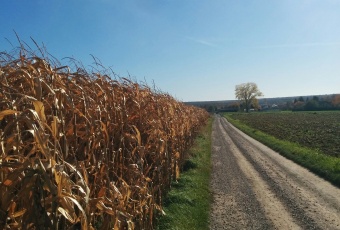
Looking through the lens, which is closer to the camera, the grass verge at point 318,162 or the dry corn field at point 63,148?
the dry corn field at point 63,148

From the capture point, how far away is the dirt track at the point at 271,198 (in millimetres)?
9375

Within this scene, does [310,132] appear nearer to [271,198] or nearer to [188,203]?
[271,198]

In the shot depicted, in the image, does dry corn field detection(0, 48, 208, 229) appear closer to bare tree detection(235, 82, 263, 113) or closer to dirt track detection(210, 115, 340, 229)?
dirt track detection(210, 115, 340, 229)

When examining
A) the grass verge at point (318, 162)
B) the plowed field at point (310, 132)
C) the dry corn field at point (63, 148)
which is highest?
the dry corn field at point (63, 148)

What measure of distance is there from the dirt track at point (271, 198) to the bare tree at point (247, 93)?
13532cm

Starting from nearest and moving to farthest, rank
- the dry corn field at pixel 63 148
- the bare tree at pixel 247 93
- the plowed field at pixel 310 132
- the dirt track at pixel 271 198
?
the dry corn field at pixel 63 148, the dirt track at pixel 271 198, the plowed field at pixel 310 132, the bare tree at pixel 247 93

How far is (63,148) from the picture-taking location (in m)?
4.05

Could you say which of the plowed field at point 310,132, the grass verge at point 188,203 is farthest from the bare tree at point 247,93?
the grass verge at point 188,203

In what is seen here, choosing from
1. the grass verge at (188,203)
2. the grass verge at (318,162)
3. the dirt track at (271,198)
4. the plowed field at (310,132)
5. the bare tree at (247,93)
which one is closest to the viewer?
the grass verge at (188,203)

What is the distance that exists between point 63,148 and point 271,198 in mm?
9134

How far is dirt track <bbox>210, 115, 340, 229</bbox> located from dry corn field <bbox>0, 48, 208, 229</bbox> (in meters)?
3.09

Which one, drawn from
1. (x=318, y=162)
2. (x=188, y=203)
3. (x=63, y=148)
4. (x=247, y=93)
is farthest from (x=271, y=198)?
(x=247, y=93)

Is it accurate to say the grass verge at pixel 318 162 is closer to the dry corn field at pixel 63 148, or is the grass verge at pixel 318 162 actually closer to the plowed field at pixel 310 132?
the plowed field at pixel 310 132

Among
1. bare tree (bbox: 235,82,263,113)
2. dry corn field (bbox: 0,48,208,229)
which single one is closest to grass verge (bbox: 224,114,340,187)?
dry corn field (bbox: 0,48,208,229)
